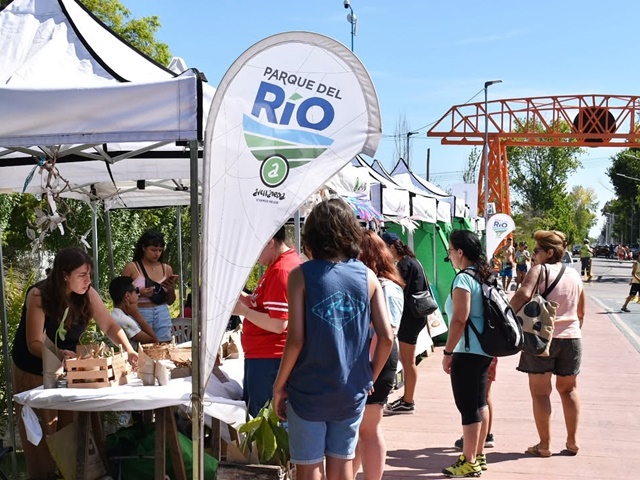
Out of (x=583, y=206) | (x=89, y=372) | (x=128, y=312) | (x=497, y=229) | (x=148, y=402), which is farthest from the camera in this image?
(x=583, y=206)

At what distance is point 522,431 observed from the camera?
7391 millimetres

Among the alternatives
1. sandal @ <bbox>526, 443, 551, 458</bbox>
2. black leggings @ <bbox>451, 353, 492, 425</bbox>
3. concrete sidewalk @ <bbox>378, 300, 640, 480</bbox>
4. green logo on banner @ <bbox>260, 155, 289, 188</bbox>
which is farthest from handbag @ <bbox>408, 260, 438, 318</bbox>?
green logo on banner @ <bbox>260, 155, 289, 188</bbox>

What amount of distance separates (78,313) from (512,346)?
287cm

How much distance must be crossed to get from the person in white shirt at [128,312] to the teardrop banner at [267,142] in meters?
2.99

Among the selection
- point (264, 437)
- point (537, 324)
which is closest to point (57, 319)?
point (264, 437)

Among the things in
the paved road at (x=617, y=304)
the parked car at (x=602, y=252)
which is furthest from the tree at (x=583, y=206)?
the paved road at (x=617, y=304)

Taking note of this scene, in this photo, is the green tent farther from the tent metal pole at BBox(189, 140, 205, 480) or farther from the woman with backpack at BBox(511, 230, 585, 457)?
the tent metal pole at BBox(189, 140, 205, 480)

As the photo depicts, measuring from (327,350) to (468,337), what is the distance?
2213mm

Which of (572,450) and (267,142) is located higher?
(267,142)

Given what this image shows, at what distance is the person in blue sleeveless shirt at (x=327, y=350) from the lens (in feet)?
12.1

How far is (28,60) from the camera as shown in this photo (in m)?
4.55

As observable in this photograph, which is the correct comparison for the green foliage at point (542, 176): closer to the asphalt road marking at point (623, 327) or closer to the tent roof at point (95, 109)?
the asphalt road marking at point (623, 327)

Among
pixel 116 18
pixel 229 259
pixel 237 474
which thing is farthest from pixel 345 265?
pixel 116 18

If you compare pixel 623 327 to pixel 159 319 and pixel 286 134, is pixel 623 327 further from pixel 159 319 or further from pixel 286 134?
pixel 286 134
